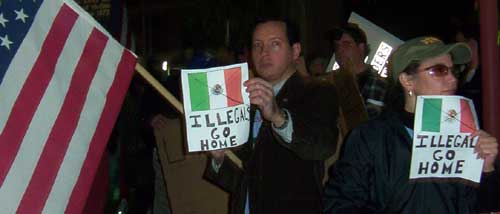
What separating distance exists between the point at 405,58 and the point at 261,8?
43.8ft

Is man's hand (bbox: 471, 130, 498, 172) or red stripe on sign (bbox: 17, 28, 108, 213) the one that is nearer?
man's hand (bbox: 471, 130, 498, 172)

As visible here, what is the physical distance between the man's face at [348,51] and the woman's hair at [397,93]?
9.88ft

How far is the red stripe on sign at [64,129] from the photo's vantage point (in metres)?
4.29

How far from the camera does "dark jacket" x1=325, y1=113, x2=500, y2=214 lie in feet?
12.7

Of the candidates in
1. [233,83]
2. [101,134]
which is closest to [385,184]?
[233,83]

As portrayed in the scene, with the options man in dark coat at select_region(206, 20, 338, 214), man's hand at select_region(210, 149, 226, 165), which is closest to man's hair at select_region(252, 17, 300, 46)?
man in dark coat at select_region(206, 20, 338, 214)

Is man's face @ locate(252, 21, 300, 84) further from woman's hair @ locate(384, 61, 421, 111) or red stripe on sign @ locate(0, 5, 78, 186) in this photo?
red stripe on sign @ locate(0, 5, 78, 186)

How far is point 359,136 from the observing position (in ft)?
13.1

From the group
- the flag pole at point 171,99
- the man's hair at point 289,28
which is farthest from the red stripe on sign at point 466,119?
the flag pole at point 171,99

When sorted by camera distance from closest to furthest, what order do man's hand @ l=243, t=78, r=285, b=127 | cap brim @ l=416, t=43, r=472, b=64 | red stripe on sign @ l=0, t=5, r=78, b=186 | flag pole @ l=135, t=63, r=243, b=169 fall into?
cap brim @ l=416, t=43, r=472, b=64 < red stripe on sign @ l=0, t=5, r=78, b=186 < man's hand @ l=243, t=78, r=285, b=127 < flag pole @ l=135, t=63, r=243, b=169

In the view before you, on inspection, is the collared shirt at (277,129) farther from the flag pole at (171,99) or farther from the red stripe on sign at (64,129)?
the red stripe on sign at (64,129)

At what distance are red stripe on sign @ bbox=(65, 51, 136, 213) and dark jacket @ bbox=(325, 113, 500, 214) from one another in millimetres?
1265

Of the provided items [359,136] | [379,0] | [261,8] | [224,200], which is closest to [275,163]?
[359,136]

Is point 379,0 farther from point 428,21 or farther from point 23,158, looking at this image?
point 23,158
